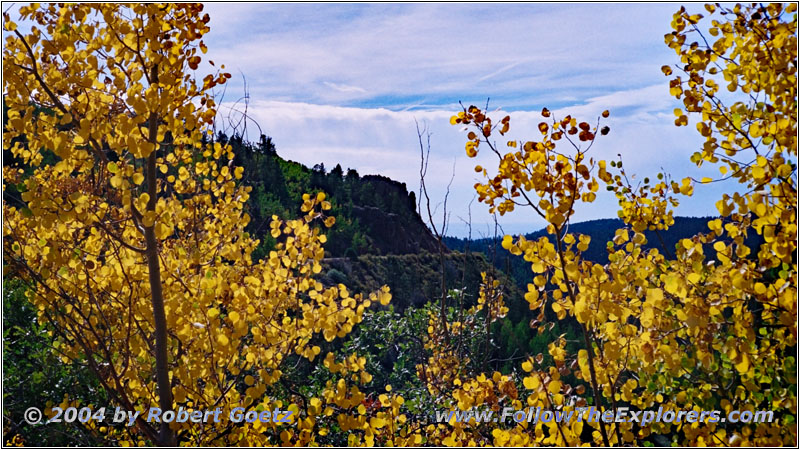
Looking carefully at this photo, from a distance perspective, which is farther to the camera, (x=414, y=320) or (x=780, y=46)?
(x=414, y=320)

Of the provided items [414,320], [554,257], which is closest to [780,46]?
[554,257]

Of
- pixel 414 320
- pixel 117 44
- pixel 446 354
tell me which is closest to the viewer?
pixel 117 44

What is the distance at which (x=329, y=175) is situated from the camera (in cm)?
3075

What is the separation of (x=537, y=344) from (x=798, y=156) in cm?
1226

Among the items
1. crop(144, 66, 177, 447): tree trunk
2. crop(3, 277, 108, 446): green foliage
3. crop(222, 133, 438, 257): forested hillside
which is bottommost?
crop(3, 277, 108, 446): green foliage

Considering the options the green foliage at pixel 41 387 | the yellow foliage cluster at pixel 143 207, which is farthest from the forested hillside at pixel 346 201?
the yellow foliage cluster at pixel 143 207

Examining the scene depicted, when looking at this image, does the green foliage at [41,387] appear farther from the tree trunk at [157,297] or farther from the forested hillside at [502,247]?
the tree trunk at [157,297]

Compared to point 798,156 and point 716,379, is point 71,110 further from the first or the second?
point 716,379

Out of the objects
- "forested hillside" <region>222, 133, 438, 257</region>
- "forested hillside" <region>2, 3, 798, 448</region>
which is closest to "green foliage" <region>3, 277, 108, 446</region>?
"forested hillside" <region>2, 3, 798, 448</region>

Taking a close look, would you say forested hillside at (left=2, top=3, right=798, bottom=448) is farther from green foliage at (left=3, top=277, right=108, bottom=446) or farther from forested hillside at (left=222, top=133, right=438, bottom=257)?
forested hillside at (left=222, top=133, right=438, bottom=257)

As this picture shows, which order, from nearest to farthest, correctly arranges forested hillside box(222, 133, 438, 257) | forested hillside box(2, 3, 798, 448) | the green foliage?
forested hillside box(2, 3, 798, 448) → the green foliage → forested hillside box(222, 133, 438, 257)

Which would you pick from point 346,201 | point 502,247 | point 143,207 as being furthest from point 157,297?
point 346,201

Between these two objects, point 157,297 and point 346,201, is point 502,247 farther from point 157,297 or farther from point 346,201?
point 346,201

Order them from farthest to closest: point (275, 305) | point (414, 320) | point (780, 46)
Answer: point (414, 320) → point (275, 305) → point (780, 46)
